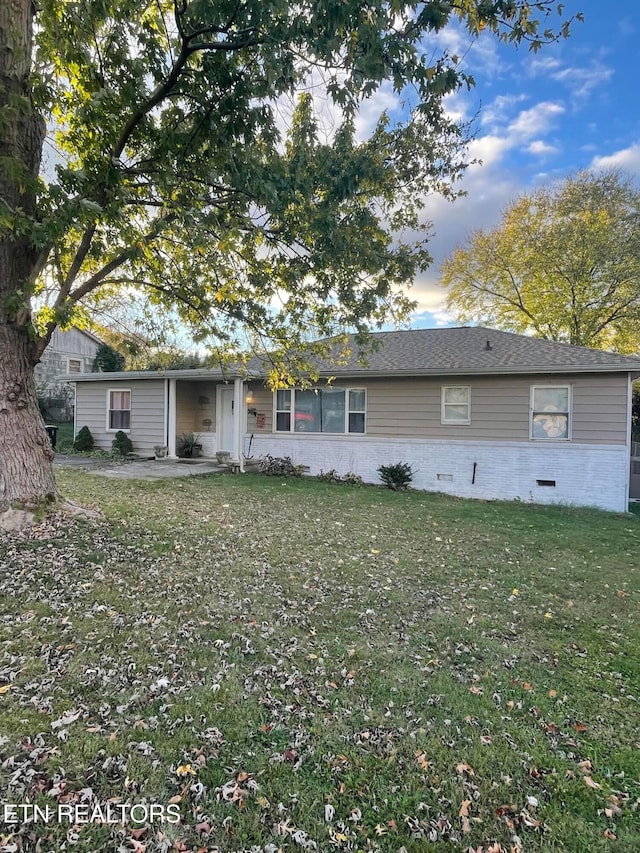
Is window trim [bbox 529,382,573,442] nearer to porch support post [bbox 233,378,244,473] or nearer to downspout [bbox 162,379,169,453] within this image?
porch support post [bbox 233,378,244,473]

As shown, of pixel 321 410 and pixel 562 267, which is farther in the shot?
pixel 562 267

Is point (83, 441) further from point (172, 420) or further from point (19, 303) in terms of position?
point (19, 303)

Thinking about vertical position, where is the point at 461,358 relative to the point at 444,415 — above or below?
above

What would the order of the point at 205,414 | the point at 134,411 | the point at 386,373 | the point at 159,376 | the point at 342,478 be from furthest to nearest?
1. the point at 205,414
2. the point at 134,411
3. the point at 159,376
4. the point at 342,478
5. the point at 386,373

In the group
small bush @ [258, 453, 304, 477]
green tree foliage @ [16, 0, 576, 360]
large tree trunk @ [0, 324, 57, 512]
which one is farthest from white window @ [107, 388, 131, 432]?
large tree trunk @ [0, 324, 57, 512]

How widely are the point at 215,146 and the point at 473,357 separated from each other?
27.1ft

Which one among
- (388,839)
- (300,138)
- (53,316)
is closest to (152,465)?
(53,316)

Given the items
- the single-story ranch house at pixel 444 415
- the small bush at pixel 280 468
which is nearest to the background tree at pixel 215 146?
the single-story ranch house at pixel 444 415

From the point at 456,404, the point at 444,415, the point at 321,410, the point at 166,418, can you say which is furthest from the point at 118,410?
the point at 456,404

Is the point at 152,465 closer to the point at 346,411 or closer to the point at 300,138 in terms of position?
the point at 346,411

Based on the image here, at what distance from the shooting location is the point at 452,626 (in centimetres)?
389

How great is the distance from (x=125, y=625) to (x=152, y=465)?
10082mm

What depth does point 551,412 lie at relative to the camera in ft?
34.8

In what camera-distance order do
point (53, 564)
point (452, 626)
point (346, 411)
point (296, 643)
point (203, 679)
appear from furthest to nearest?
point (346, 411) < point (53, 564) < point (452, 626) < point (296, 643) < point (203, 679)
